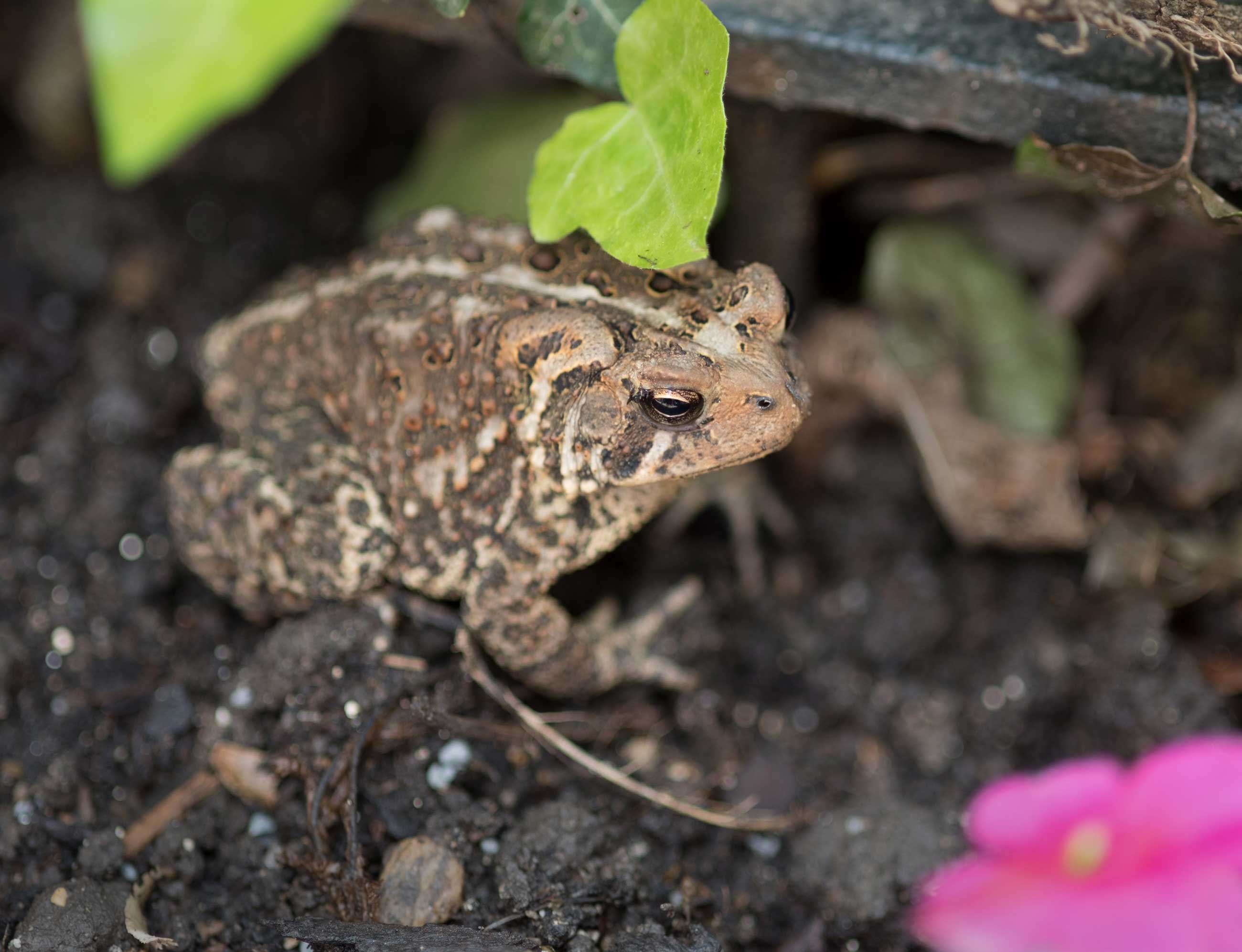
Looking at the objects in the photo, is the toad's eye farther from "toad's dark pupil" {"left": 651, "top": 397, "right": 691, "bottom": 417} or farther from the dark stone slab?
the dark stone slab

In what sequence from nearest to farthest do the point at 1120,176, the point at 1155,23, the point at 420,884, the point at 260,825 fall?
1. the point at 1155,23
2. the point at 420,884
3. the point at 1120,176
4. the point at 260,825

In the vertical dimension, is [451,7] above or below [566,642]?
above

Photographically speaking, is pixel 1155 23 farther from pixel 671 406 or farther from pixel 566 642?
pixel 566 642

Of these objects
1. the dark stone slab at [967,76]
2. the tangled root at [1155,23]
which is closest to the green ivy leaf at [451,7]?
the dark stone slab at [967,76]

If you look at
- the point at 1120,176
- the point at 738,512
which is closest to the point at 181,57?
the point at 1120,176

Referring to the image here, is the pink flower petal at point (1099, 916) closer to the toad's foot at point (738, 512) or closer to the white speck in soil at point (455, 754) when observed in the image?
the white speck in soil at point (455, 754)

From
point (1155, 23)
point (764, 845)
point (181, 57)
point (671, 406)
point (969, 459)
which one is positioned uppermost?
point (181, 57)
